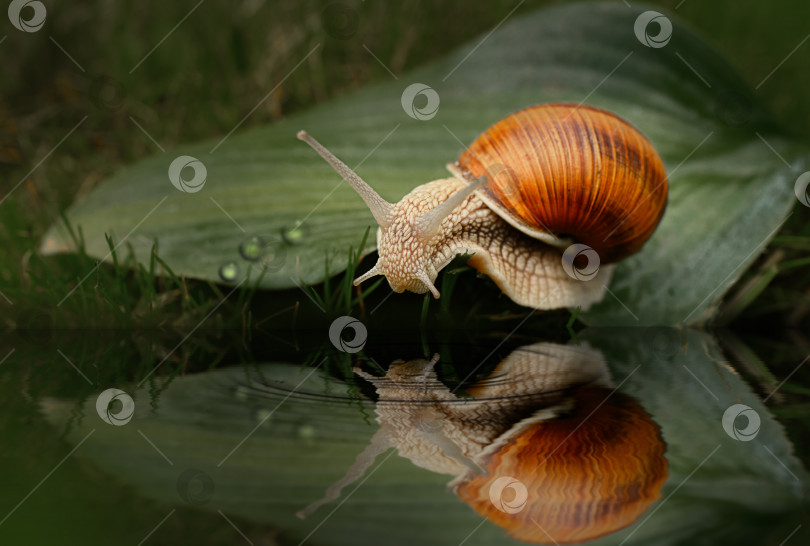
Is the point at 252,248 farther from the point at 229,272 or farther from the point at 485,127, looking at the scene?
the point at 485,127

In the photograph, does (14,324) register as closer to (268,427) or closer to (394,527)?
(268,427)

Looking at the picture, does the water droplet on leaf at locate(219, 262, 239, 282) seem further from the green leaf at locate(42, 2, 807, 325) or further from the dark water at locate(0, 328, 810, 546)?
the dark water at locate(0, 328, 810, 546)

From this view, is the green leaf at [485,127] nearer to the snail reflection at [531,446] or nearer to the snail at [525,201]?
the snail at [525,201]

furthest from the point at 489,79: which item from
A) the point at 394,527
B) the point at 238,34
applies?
the point at 394,527

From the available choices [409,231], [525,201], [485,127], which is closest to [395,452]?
[409,231]

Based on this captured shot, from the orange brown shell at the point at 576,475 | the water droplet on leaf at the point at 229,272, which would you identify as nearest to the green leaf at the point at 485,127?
the water droplet on leaf at the point at 229,272

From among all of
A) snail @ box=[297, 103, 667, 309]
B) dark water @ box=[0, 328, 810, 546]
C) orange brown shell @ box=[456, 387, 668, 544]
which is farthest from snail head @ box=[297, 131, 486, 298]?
orange brown shell @ box=[456, 387, 668, 544]
